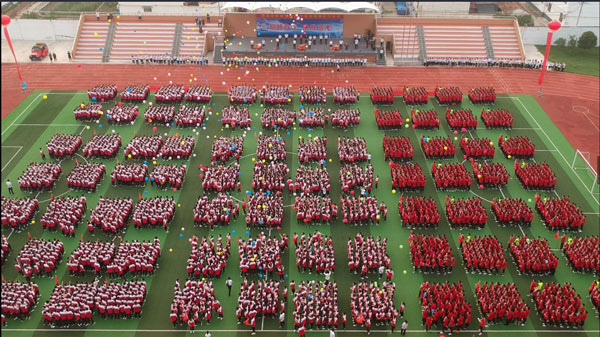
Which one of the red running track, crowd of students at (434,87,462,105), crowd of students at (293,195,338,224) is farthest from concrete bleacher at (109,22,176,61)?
crowd of students at (293,195,338,224)

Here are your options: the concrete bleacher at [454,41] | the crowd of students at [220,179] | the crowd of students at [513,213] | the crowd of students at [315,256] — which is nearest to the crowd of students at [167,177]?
the crowd of students at [220,179]

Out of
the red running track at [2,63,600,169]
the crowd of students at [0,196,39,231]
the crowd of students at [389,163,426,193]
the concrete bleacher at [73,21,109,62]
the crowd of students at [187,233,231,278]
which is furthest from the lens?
the concrete bleacher at [73,21,109,62]

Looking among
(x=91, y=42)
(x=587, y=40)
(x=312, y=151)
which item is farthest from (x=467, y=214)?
(x=91, y=42)

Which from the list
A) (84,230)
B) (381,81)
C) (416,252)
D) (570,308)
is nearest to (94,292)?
(84,230)

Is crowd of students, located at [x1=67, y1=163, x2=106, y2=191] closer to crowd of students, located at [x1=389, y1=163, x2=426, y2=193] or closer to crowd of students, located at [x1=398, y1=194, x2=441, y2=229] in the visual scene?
crowd of students, located at [x1=389, y1=163, x2=426, y2=193]

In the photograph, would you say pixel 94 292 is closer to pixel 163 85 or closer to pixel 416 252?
pixel 416 252

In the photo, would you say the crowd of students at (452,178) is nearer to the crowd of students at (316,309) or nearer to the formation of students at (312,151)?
the formation of students at (312,151)

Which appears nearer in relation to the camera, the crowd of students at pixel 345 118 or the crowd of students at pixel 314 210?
the crowd of students at pixel 314 210
